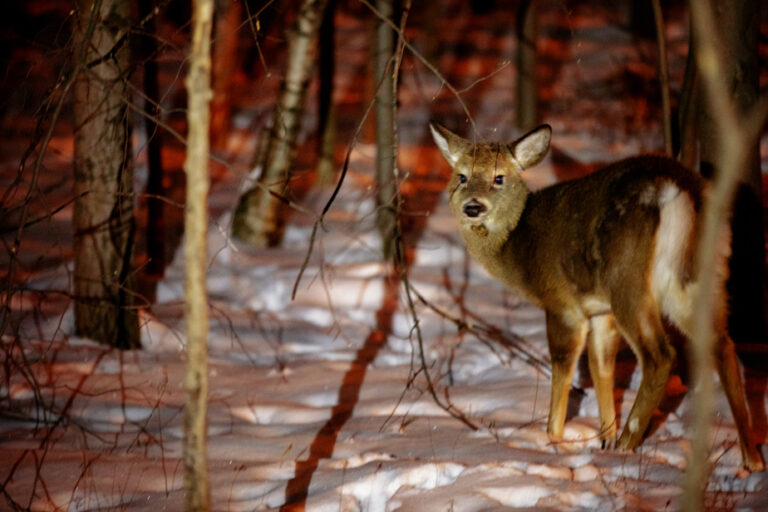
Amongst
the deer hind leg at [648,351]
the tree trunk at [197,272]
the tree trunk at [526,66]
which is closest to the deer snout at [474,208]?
the deer hind leg at [648,351]

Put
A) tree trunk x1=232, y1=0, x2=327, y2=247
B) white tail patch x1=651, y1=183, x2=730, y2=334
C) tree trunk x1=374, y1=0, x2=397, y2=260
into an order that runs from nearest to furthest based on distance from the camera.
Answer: white tail patch x1=651, y1=183, x2=730, y2=334, tree trunk x1=374, y1=0, x2=397, y2=260, tree trunk x1=232, y1=0, x2=327, y2=247

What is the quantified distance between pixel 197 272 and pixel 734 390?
3203mm

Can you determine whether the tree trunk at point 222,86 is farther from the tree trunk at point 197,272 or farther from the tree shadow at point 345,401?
the tree trunk at point 197,272

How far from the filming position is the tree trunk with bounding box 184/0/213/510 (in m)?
2.93

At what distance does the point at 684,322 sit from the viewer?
15.4 ft

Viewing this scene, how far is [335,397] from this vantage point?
6.03 metres

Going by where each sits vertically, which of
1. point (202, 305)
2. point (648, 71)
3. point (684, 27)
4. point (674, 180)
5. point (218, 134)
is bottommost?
point (202, 305)

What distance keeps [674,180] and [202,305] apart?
2.85 m

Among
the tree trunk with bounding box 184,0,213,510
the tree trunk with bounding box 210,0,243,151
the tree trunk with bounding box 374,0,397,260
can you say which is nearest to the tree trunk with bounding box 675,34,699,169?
the tree trunk with bounding box 374,0,397,260

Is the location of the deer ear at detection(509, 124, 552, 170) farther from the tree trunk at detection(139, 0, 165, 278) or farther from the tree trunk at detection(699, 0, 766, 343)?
the tree trunk at detection(139, 0, 165, 278)

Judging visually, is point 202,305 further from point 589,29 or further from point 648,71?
point 589,29

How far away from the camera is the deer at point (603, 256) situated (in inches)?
180

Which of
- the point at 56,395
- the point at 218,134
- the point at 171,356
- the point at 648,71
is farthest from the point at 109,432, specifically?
the point at 648,71

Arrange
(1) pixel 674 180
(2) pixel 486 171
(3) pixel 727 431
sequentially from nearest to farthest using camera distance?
(1) pixel 674 180
(3) pixel 727 431
(2) pixel 486 171
